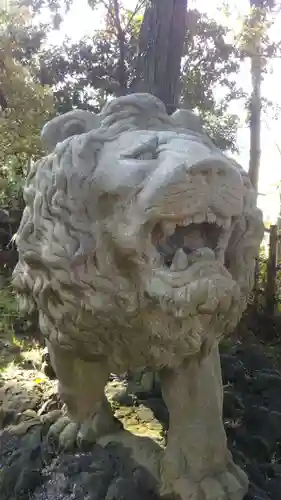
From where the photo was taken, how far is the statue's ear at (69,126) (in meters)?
1.35

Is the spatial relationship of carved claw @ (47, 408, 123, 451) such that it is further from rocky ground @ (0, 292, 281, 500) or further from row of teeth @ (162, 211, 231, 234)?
row of teeth @ (162, 211, 231, 234)

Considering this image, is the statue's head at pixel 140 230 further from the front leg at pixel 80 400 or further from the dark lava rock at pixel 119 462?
the dark lava rock at pixel 119 462

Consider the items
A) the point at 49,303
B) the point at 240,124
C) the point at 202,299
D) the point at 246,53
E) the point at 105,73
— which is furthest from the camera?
the point at 240,124

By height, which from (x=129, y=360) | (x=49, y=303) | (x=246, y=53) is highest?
(x=246, y=53)

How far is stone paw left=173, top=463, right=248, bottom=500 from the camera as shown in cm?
134

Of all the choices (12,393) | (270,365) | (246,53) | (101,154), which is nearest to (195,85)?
(246,53)

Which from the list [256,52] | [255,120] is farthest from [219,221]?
[255,120]

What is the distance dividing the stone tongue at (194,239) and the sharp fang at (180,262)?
0.03m

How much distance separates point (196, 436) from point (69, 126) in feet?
2.75

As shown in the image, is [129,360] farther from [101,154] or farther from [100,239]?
[101,154]

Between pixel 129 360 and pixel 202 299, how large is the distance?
36cm

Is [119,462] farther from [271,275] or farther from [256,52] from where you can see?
[256,52]

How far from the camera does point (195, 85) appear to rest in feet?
14.2

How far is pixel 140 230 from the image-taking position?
1.07 metres
